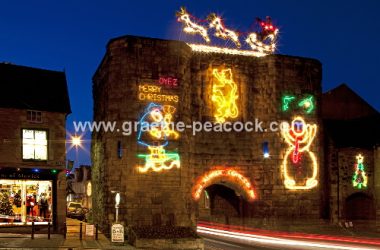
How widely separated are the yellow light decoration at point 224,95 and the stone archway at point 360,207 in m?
10.6

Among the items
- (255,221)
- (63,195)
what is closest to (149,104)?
(63,195)

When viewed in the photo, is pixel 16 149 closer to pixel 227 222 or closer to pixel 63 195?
pixel 63 195

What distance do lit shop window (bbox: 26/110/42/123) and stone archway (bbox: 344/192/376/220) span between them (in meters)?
20.4

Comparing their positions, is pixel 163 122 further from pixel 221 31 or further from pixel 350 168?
pixel 350 168

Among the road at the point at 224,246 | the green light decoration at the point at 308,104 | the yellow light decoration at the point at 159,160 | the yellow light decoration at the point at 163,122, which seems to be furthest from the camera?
the green light decoration at the point at 308,104

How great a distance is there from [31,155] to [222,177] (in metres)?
10.8

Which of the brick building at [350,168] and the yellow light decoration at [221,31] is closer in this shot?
the yellow light decoration at [221,31]

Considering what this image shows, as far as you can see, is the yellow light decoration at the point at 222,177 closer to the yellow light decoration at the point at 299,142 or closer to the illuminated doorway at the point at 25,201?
the yellow light decoration at the point at 299,142

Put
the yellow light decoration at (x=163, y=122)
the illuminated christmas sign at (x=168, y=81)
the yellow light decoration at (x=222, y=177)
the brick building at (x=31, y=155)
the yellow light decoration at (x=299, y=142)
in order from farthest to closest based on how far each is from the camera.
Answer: the yellow light decoration at (x=299, y=142) < the yellow light decoration at (x=222, y=177) < the illuminated christmas sign at (x=168, y=81) < the yellow light decoration at (x=163, y=122) < the brick building at (x=31, y=155)

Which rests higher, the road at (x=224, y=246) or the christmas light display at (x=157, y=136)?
the christmas light display at (x=157, y=136)

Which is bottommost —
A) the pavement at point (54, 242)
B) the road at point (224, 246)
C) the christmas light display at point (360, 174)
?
the road at point (224, 246)

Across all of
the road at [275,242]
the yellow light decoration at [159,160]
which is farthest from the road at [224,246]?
the yellow light decoration at [159,160]

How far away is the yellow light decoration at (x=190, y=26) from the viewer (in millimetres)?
31719

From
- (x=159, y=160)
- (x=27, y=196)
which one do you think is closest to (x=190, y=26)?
(x=159, y=160)
